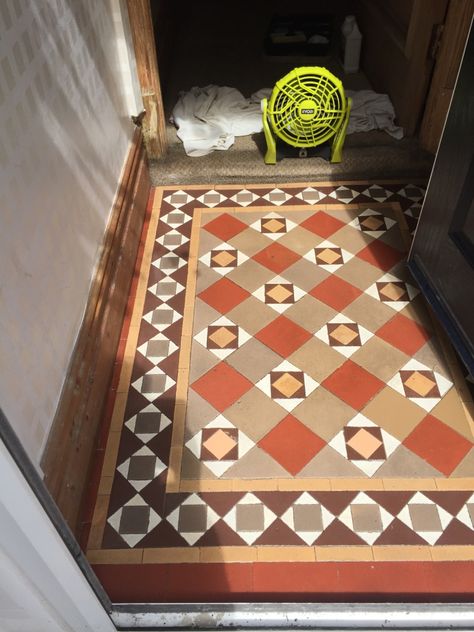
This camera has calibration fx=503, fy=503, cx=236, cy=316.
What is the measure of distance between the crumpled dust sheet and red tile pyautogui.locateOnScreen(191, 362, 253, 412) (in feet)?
6.16

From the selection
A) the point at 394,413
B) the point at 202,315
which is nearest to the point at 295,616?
the point at 394,413

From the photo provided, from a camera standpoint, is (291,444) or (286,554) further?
(291,444)

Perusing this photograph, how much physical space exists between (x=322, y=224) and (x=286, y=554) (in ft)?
6.49

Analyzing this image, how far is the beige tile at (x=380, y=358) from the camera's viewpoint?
2.35 meters

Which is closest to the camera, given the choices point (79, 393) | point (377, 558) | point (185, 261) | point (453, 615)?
point (453, 615)

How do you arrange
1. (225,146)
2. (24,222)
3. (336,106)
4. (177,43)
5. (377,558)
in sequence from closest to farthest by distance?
(24,222) < (377,558) < (336,106) < (225,146) < (177,43)

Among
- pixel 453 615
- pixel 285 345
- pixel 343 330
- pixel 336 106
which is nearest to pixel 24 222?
pixel 285 345

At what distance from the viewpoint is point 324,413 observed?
7.23 ft

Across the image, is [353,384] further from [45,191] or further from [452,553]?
[45,191]

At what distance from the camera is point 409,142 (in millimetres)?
3514

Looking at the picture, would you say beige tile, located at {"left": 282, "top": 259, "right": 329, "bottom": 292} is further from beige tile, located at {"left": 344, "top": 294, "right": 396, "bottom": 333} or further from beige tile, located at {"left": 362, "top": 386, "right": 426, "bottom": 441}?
beige tile, located at {"left": 362, "top": 386, "right": 426, "bottom": 441}

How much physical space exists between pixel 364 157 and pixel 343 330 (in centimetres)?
154

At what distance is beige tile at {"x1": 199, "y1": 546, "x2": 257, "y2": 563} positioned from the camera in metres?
1.81

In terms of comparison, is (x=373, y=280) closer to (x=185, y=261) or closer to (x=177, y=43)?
(x=185, y=261)
